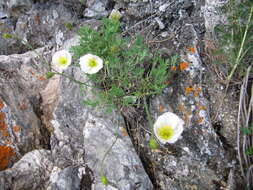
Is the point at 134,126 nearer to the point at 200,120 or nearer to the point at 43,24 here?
the point at 200,120

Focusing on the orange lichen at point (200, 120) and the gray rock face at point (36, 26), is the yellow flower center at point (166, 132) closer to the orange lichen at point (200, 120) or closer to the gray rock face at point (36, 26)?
the orange lichen at point (200, 120)

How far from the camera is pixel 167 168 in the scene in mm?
2170

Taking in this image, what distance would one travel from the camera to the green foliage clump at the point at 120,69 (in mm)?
2311

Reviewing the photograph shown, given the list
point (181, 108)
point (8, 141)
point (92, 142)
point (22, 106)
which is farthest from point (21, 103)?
point (181, 108)

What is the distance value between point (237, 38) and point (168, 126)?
984 mm

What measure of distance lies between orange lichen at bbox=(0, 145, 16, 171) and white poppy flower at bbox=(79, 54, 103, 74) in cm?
106

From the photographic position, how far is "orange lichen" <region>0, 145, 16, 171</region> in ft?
7.82

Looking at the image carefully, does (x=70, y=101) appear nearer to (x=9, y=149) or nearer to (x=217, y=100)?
(x=9, y=149)

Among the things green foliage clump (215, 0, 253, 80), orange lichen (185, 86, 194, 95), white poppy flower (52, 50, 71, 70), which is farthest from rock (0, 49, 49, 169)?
green foliage clump (215, 0, 253, 80)

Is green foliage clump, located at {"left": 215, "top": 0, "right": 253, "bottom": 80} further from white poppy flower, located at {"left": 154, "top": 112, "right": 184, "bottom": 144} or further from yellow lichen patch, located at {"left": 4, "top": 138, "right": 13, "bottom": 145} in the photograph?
yellow lichen patch, located at {"left": 4, "top": 138, "right": 13, "bottom": 145}

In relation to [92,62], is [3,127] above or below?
below

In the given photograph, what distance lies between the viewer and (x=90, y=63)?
2309 millimetres

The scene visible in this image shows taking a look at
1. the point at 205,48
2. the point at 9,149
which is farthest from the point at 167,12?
the point at 9,149

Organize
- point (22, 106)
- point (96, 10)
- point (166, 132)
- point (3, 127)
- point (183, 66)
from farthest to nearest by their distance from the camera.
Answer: point (96, 10) → point (22, 106) → point (3, 127) → point (183, 66) → point (166, 132)
